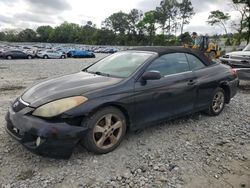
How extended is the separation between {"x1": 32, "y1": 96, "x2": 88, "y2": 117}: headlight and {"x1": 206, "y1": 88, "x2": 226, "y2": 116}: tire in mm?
2882

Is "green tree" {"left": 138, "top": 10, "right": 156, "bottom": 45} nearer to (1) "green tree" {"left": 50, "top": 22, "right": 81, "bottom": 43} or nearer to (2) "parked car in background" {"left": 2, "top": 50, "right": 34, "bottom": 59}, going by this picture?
(1) "green tree" {"left": 50, "top": 22, "right": 81, "bottom": 43}

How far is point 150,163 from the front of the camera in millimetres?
3557

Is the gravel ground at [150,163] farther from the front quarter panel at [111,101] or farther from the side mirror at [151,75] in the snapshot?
the side mirror at [151,75]

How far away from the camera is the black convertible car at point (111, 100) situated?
130 inches

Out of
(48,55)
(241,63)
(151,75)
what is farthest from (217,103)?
(48,55)

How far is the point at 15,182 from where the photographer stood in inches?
121

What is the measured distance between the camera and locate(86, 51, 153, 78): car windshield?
13.8 ft

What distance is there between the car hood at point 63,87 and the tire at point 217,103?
2273 millimetres

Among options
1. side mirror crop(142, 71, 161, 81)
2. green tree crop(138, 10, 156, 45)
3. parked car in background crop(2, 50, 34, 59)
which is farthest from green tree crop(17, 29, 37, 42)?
side mirror crop(142, 71, 161, 81)

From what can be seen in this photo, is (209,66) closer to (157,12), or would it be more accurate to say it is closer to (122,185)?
(122,185)

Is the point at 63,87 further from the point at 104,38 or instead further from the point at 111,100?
the point at 104,38

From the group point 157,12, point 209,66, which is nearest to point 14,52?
point 209,66

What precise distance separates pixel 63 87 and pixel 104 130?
0.82 m

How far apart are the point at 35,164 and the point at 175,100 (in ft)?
7.58
